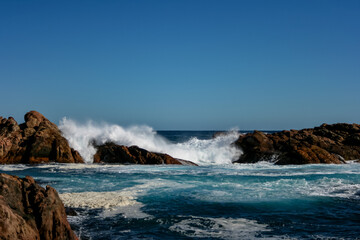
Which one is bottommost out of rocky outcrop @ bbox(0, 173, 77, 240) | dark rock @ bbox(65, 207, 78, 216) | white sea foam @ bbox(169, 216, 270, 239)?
white sea foam @ bbox(169, 216, 270, 239)

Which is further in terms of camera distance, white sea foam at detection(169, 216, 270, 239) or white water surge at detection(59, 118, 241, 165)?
white water surge at detection(59, 118, 241, 165)

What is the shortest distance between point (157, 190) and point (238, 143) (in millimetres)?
21013

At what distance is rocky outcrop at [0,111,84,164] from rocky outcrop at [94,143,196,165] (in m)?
2.16

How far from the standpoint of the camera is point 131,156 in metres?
29.2

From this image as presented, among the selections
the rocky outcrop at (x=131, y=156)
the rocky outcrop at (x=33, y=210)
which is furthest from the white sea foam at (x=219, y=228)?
the rocky outcrop at (x=131, y=156)

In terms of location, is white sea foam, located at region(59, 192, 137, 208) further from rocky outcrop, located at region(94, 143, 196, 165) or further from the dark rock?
rocky outcrop, located at region(94, 143, 196, 165)

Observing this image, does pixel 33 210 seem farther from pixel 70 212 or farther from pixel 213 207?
pixel 213 207

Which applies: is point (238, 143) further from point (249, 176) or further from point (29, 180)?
point (29, 180)

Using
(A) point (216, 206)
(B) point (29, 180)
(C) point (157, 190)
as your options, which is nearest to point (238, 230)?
(A) point (216, 206)

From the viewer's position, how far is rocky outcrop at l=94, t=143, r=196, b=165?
28.9m

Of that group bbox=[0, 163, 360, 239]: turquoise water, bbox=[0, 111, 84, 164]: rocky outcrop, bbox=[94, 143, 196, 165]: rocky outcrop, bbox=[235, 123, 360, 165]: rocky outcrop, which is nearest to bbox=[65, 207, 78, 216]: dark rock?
bbox=[0, 163, 360, 239]: turquoise water

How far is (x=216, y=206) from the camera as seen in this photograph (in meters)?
12.0

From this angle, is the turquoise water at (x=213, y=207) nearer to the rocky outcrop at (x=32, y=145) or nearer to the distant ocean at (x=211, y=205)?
the distant ocean at (x=211, y=205)

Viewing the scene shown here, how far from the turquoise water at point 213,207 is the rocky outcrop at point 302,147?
9051mm
